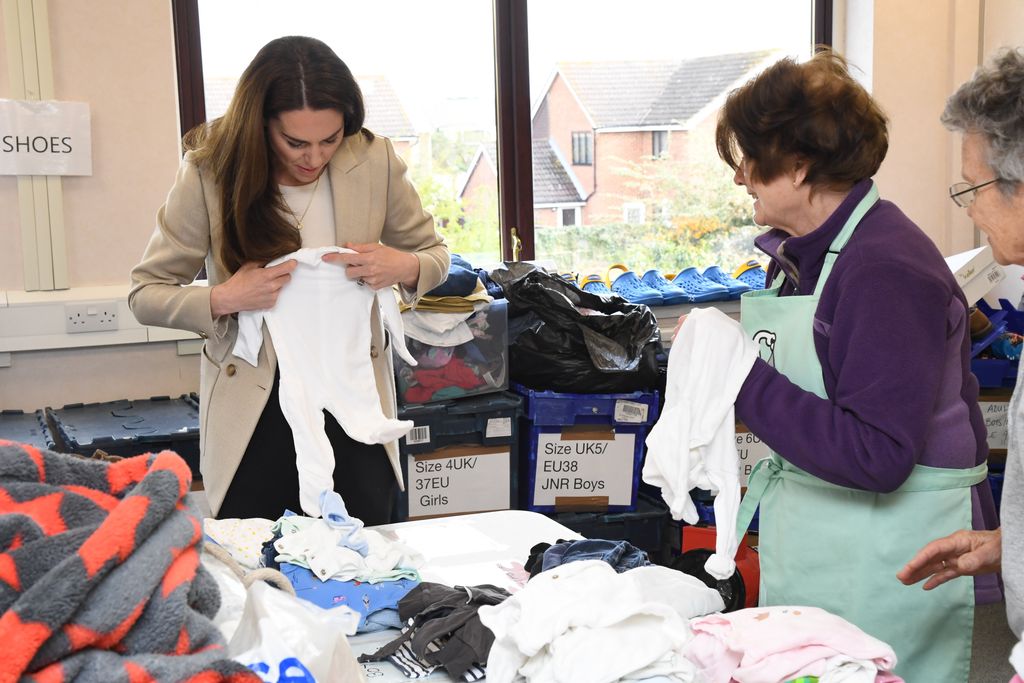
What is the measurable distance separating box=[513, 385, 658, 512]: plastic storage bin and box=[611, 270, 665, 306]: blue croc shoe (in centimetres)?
62

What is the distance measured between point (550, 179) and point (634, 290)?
0.61 metres

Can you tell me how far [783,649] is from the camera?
1207mm

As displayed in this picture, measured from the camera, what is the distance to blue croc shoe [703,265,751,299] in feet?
13.0

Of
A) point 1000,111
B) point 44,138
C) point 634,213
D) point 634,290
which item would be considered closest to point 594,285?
point 634,290

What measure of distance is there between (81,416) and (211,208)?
53.4 inches

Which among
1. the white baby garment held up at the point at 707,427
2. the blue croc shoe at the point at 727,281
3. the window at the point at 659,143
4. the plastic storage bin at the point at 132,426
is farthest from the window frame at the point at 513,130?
the white baby garment held up at the point at 707,427

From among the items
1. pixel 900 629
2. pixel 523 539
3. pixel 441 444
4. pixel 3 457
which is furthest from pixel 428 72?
pixel 3 457

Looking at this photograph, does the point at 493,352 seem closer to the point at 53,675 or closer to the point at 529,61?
the point at 529,61

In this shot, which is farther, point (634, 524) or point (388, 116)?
point (388, 116)

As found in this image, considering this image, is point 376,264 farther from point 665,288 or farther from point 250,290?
point 665,288

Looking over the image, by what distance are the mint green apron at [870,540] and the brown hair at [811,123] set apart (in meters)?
0.07

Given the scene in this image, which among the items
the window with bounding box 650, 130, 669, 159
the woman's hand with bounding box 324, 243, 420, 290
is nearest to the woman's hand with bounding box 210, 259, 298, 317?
the woman's hand with bounding box 324, 243, 420, 290

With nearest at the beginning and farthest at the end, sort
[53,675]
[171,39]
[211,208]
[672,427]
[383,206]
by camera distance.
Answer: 1. [53,675]
2. [672,427]
3. [211,208]
4. [383,206]
5. [171,39]

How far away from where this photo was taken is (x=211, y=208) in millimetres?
2008
